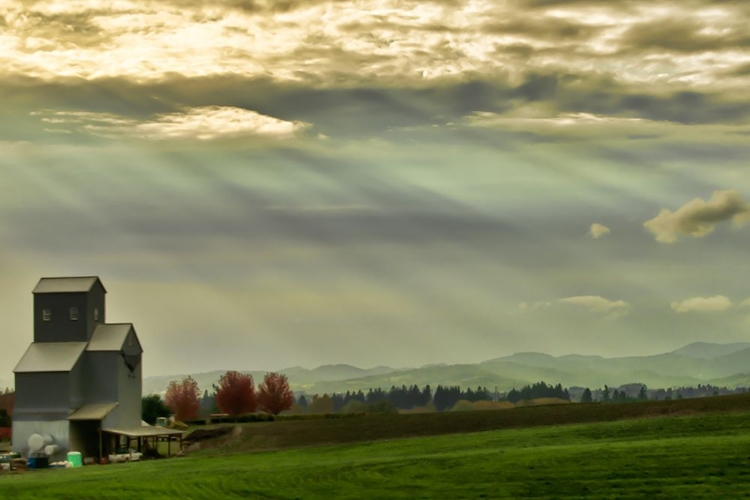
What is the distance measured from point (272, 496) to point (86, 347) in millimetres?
46557

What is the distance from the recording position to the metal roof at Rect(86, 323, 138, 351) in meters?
88.2

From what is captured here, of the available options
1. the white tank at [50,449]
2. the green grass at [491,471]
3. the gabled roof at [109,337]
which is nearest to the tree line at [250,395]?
the gabled roof at [109,337]

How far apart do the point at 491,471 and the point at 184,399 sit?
11240 centimetres

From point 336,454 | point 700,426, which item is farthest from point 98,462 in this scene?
point 700,426

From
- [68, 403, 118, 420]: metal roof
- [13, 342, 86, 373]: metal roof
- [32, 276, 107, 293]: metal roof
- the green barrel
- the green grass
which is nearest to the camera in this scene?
the green grass

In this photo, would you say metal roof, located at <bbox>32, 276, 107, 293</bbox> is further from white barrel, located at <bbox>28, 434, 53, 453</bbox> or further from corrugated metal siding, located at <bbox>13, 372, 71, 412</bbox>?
white barrel, located at <bbox>28, 434, 53, 453</bbox>

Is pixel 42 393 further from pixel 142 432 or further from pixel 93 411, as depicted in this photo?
pixel 142 432

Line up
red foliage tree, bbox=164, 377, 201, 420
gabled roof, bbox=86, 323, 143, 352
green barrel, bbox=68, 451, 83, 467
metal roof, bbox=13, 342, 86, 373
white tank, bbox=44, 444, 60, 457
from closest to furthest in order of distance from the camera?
1. green barrel, bbox=68, 451, 83, 467
2. white tank, bbox=44, 444, 60, 457
3. metal roof, bbox=13, 342, 86, 373
4. gabled roof, bbox=86, 323, 143, 352
5. red foliage tree, bbox=164, 377, 201, 420

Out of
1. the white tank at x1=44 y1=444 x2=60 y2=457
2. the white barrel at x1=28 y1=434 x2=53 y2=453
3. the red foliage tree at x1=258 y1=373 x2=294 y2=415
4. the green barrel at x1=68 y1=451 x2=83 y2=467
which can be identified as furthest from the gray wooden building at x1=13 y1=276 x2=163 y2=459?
the red foliage tree at x1=258 y1=373 x2=294 y2=415

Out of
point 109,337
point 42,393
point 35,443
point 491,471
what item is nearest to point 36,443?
point 35,443

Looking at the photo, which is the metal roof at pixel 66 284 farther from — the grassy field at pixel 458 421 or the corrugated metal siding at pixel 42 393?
the grassy field at pixel 458 421

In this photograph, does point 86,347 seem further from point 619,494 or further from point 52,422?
point 619,494

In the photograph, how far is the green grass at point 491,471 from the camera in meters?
42.6

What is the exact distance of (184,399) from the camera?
15438 centimetres
